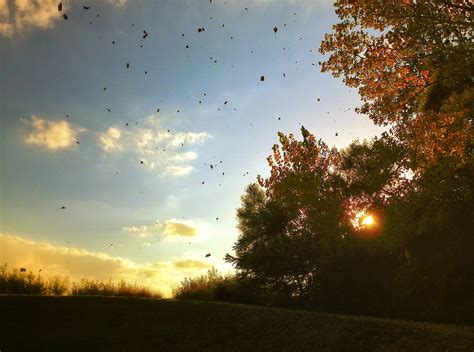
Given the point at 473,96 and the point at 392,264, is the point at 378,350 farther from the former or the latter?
the point at 392,264

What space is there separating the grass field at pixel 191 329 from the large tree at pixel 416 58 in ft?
18.9

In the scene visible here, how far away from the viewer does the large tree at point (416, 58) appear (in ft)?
35.7

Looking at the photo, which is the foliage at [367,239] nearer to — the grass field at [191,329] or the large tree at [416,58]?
the large tree at [416,58]

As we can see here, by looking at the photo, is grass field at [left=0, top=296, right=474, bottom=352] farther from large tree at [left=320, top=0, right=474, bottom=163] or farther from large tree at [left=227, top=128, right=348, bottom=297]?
large tree at [left=227, top=128, right=348, bottom=297]

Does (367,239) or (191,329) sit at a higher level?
(367,239)

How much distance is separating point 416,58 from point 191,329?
1093cm

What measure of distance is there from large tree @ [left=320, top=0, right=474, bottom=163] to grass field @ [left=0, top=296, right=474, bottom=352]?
5.77 meters

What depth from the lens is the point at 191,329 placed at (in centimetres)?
1157

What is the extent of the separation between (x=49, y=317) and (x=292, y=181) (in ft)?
42.0

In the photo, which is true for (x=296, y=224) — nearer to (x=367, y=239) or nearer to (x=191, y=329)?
(x=367, y=239)

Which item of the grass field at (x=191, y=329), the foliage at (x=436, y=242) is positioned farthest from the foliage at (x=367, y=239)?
the grass field at (x=191, y=329)

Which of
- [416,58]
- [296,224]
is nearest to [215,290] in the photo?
[296,224]

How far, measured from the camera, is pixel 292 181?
801 inches

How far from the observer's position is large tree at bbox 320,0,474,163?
10891 millimetres
